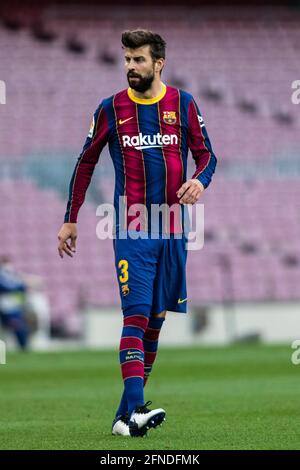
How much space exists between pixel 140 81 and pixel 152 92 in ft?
0.52

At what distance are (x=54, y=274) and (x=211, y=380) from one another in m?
10.3

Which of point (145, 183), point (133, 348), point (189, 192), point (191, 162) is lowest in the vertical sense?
point (133, 348)

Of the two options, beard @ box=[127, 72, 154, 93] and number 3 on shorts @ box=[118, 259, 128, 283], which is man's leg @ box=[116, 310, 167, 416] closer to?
number 3 on shorts @ box=[118, 259, 128, 283]

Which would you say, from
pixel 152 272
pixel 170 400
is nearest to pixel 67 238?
pixel 152 272

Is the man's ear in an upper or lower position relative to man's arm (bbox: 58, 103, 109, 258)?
upper

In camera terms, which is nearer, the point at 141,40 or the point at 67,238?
the point at 141,40

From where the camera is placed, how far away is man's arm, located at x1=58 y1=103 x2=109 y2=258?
22.1ft

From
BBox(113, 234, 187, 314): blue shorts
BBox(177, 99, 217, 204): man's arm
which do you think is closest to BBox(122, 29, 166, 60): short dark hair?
BBox(177, 99, 217, 204): man's arm

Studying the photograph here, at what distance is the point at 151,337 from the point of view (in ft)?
22.5

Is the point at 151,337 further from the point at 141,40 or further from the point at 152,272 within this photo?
the point at 141,40

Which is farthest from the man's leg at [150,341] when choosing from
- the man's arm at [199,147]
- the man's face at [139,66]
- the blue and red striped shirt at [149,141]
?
the man's face at [139,66]

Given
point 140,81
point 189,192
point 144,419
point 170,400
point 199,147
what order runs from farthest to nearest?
point 170,400, point 199,147, point 140,81, point 189,192, point 144,419

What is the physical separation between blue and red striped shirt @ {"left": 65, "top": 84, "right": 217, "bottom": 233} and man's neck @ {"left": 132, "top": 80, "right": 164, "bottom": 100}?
2 cm

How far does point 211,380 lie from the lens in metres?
12.6
